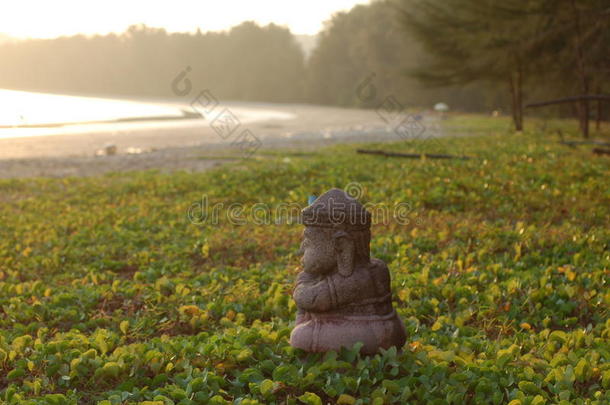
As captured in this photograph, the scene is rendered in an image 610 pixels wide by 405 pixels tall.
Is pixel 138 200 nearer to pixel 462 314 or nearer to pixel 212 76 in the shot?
pixel 462 314

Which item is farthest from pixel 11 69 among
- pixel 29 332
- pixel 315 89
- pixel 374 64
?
pixel 29 332

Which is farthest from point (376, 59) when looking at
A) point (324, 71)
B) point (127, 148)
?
point (127, 148)

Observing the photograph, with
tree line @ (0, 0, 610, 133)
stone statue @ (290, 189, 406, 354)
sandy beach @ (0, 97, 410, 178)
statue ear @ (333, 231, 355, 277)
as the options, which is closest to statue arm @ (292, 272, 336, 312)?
stone statue @ (290, 189, 406, 354)

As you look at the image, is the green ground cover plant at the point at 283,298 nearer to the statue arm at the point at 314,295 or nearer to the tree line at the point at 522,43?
the statue arm at the point at 314,295

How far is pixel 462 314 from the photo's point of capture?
19.2 ft

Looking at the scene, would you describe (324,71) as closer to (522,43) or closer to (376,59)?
(376,59)

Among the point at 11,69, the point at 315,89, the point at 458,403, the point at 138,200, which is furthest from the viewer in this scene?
the point at 11,69

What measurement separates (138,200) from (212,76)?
104821mm

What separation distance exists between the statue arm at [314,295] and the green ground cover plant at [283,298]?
1.23ft

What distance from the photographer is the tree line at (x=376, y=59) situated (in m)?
24.2

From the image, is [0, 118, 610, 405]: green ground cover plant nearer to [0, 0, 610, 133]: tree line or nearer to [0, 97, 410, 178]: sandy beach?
[0, 97, 410, 178]: sandy beach

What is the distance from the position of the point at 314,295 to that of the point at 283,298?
1.69 meters

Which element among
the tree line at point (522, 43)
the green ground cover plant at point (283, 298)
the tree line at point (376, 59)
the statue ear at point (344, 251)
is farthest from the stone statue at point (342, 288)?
the tree line at point (376, 59)

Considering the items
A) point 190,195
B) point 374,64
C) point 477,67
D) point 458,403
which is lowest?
point 458,403
